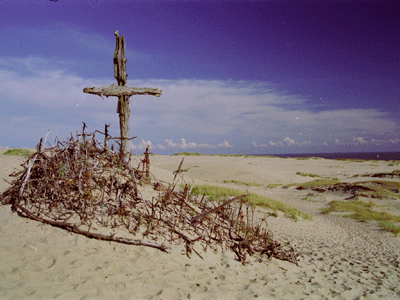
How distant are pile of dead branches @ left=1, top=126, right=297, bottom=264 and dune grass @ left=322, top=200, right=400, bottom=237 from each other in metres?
5.81

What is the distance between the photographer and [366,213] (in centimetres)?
1130

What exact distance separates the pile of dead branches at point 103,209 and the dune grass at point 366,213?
19.1ft

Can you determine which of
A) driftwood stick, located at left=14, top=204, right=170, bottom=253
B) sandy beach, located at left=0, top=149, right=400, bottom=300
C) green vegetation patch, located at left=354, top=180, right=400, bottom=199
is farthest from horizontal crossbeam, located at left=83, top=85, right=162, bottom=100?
green vegetation patch, located at left=354, top=180, right=400, bottom=199

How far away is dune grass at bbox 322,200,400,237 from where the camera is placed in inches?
369

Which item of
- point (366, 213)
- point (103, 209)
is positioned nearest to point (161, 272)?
point (103, 209)

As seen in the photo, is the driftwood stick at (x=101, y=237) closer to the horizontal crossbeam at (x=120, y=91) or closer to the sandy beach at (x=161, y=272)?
the sandy beach at (x=161, y=272)

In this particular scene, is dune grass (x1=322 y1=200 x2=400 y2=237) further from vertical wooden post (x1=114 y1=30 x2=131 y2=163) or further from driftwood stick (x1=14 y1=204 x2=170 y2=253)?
vertical wooden post (x1=114 y1=30 x2=131 y2=163)

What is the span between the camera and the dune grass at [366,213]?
9.38 metres

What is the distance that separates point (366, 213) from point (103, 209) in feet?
37.3

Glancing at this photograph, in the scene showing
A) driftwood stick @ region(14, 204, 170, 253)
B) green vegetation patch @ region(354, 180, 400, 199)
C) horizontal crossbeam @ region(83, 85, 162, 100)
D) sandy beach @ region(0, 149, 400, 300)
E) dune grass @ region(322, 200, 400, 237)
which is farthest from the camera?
green vegetation patch @ region(354, 180, 400, 199)

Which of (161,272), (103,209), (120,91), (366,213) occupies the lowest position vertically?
(366,213)

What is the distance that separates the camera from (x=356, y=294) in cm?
468

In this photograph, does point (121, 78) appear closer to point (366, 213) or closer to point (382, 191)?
point (366, 213)

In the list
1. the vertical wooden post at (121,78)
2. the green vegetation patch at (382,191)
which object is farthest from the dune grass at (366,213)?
the vertical wooden post at (121,78)
